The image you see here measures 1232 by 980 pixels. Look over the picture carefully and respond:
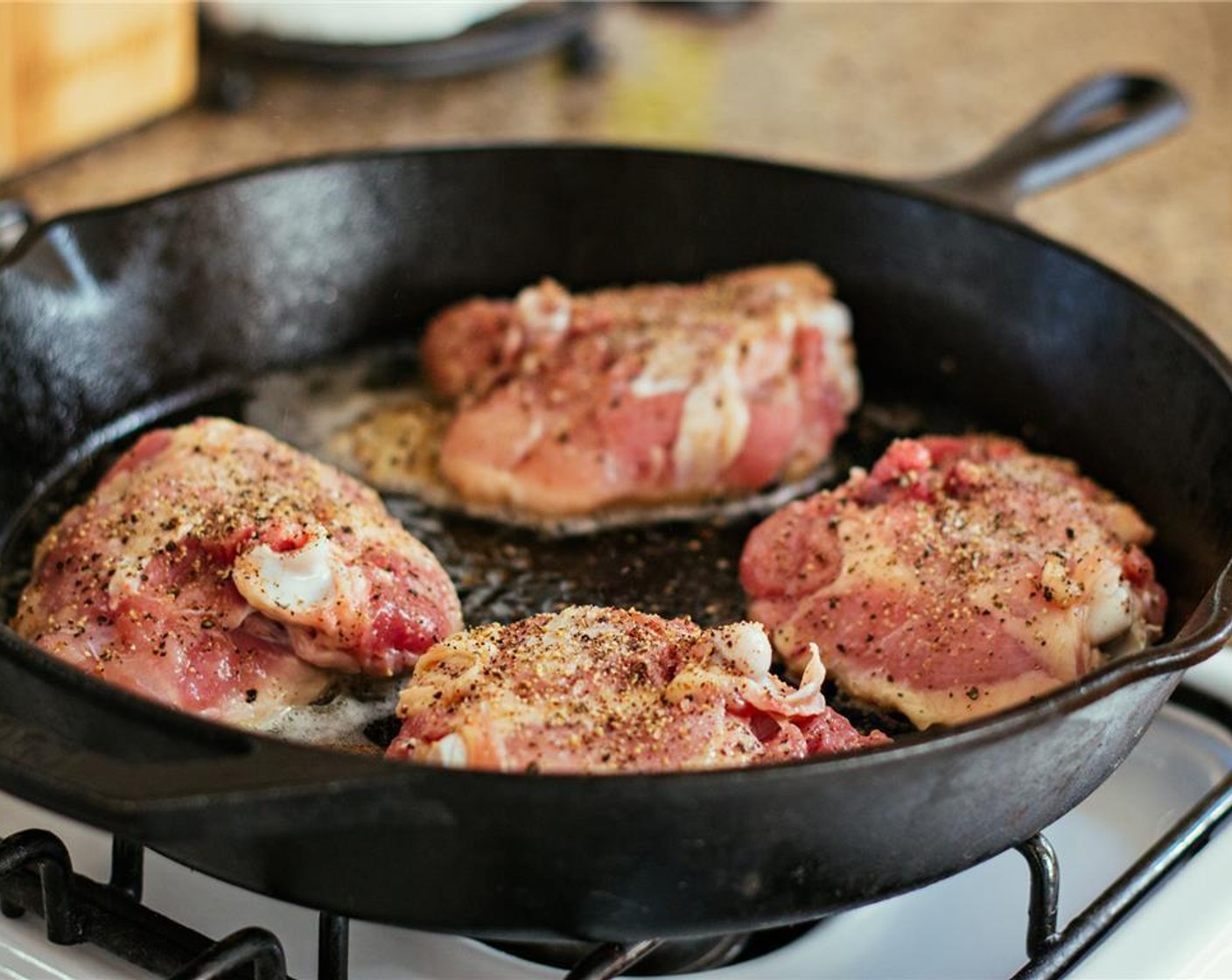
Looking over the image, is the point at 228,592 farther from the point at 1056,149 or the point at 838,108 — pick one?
the point at 838,108

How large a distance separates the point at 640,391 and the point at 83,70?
1221 mm

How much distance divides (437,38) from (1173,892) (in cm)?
187

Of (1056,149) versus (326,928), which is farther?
(1056,149)

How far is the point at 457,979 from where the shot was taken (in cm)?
130

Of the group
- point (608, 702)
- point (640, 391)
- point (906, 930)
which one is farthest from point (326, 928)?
point (640, 391)

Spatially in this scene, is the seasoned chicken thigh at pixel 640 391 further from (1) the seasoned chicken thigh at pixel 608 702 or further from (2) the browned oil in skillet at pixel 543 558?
(1) the seasoned chicken thigh at pixel 608 702

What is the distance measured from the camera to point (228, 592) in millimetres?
1467

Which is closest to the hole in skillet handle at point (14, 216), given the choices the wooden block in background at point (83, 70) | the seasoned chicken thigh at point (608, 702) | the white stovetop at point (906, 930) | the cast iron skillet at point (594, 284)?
the cast iron skillet at point (594, 284)

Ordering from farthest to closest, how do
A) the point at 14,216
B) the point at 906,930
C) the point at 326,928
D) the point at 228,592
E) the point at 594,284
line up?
the point at 594,284
the point at 14,216
the point at 228,592
the point at 906,930
the point at 326,928

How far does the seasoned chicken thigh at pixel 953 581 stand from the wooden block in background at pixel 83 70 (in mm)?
1401

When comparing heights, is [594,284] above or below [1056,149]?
below

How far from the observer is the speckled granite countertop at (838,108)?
104 inches

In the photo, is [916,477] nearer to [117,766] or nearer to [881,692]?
[881,692]

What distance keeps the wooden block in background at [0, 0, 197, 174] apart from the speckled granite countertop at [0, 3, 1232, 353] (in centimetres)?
7
